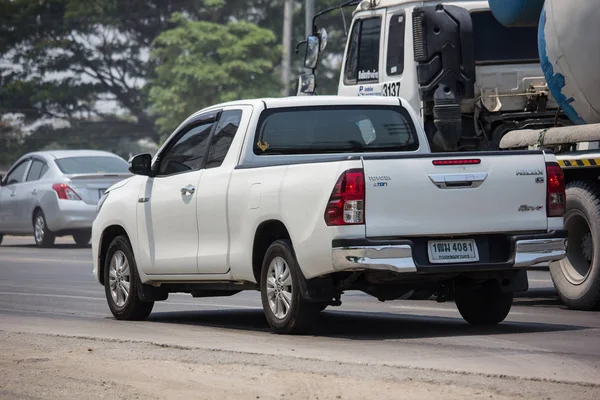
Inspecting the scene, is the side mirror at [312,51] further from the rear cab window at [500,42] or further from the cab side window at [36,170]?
the cab side window at [36,170]

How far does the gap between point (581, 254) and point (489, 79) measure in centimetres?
356

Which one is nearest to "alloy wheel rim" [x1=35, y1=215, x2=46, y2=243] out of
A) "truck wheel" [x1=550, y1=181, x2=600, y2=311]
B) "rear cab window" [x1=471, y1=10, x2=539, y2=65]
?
"rear cab window" [x1=471, y1=10, x2=539, y2=65]

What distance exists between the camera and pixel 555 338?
406 inches

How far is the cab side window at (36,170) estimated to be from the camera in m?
26.3

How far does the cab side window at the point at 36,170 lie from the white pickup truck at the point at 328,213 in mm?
13794

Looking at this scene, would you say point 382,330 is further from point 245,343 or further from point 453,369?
point 453,369

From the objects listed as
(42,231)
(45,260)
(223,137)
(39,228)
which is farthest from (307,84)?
(39,228)

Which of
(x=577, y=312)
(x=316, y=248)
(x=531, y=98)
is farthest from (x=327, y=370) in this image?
(x=531, y=98)

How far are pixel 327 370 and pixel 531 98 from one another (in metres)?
8.00

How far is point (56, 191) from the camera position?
25.4 m

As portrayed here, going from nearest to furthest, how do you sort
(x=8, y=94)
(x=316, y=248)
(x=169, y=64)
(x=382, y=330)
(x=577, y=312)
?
(x=316, y=248)
(x=382, y=330)
(x=577, y=312)
(x=169, y=64)
(x=8, y=94)

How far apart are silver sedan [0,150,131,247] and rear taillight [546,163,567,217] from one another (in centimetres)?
1527

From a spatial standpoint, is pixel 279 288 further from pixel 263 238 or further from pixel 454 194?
pixel 454 194

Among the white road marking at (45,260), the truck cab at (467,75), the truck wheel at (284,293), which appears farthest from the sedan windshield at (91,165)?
the truck wheel at (284,293)
